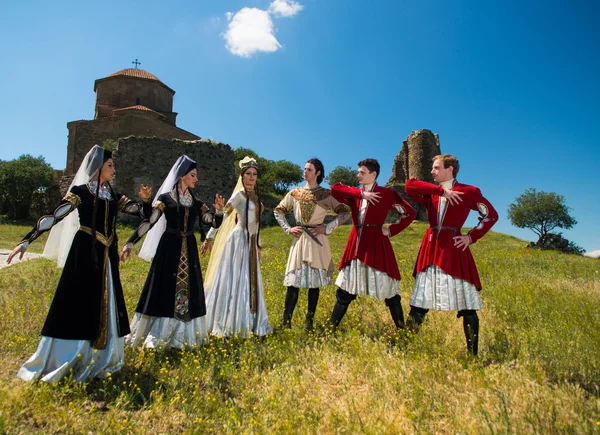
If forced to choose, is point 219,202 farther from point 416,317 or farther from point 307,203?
point 416,317

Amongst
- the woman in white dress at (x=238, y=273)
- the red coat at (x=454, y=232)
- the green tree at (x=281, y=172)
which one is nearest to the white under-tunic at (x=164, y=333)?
the woman in white dress at (x=238, y=273)

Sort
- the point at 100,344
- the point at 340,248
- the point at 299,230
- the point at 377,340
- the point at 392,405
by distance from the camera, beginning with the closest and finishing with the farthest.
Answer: the point at 392,405, the point at 100,344, the point at 377,340, the point at 299,230, the point at 340,248

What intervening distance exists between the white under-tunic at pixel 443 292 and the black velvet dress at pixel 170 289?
2.35 meters

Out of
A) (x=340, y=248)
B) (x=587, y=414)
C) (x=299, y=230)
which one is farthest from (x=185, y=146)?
(x=587, y=414)

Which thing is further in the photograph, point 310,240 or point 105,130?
point 105,130

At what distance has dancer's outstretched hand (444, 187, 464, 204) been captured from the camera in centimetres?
403

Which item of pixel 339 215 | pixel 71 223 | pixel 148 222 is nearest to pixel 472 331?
pixel 339 215

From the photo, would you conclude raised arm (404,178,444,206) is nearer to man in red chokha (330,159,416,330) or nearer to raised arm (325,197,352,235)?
man in red chokha (330,159,416,330)

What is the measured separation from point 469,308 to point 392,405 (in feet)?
4.49

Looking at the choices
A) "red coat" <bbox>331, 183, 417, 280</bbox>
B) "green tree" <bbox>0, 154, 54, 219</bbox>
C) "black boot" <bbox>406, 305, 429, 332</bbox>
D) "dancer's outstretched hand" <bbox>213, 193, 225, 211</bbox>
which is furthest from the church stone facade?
"black boot" <bbox>406, 305, 429, 332</bbox>

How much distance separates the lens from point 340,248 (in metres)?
12.7

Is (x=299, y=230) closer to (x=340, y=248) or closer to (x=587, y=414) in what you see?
(x=587, y=414)

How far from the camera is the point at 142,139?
18.7 metres

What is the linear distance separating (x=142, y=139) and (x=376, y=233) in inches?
662
